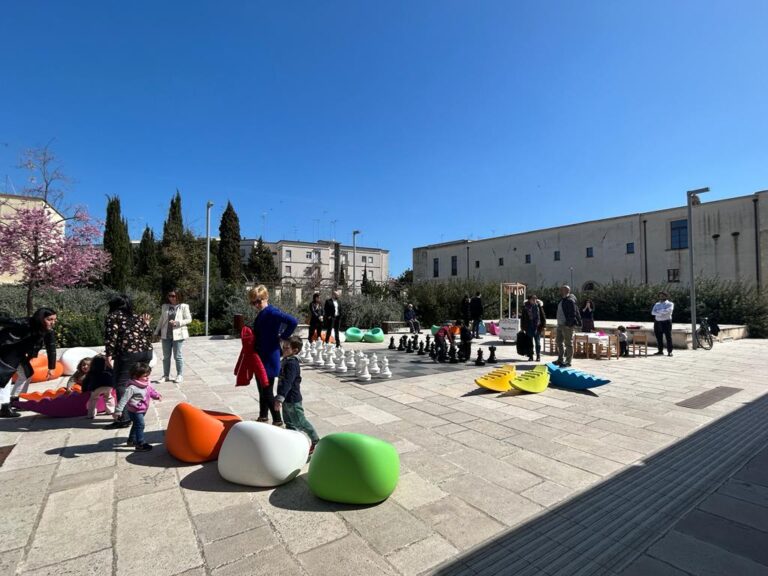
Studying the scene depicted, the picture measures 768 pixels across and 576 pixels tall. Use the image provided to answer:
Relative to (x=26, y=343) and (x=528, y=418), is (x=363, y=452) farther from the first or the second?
(x=26, y=343)

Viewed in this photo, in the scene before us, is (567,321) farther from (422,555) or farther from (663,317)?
(422,555)

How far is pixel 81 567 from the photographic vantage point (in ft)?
7.75

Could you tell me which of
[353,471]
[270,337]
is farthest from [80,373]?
[353,471]

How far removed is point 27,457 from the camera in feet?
13.5

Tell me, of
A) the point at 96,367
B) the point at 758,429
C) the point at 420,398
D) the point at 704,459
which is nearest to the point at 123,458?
the point at 96,367

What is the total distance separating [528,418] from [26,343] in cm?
679

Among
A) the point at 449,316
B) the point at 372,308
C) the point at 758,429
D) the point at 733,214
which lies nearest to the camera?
the point at 758,429

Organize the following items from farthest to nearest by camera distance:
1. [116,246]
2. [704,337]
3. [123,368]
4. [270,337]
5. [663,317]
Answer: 1. [116,246]
2. [704,337]
3. [663,317]
4. [123,368]
5. [270,337]

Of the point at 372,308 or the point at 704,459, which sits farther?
the point at 372,308

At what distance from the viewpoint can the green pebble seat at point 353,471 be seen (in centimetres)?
310

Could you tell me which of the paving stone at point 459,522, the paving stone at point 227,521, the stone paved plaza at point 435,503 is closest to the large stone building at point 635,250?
the stone paved plaza at point 435,503

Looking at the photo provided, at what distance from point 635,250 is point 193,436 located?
4340cm

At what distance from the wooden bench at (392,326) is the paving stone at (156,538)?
16394 millimetres

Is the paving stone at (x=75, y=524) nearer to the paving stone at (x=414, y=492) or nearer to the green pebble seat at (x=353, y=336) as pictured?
the paving stone at (x=414, y=492)
